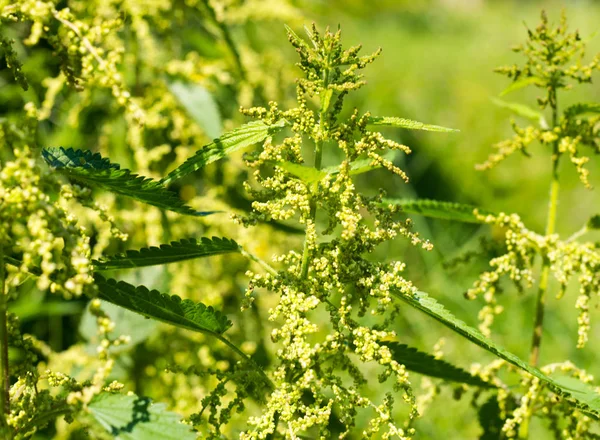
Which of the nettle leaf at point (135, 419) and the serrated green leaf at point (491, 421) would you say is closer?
the nettle leaf at point (135, 419)

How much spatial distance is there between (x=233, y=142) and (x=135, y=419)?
0.67 metres

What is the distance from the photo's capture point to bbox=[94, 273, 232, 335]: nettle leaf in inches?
61.9

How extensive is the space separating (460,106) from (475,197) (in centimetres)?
241

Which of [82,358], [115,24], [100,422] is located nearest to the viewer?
[100,422]

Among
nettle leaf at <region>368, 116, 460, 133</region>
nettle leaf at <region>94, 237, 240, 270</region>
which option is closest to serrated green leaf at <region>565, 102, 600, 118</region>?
nettle leaf at <region>368, 116, 460, 133</region>

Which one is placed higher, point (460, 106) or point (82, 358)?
point (460, 106)

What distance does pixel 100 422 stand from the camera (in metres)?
1.36

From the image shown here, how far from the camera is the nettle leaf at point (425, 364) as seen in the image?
1.88 m

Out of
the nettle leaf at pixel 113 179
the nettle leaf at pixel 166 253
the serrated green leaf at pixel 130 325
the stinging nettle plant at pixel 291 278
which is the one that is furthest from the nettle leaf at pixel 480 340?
the serrated green leaf at pixel 130 325

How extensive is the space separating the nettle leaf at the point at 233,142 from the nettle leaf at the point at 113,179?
60mm

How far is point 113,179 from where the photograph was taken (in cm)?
153

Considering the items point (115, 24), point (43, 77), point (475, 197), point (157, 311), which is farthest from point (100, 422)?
point (475, 197)

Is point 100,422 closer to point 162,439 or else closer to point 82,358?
point 162,439

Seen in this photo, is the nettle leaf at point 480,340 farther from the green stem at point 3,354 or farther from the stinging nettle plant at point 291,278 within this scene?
the green stem at point 3,354
